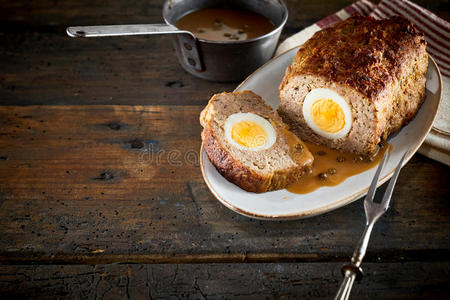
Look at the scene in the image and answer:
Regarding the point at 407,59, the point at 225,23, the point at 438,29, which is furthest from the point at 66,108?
the point at 438,29

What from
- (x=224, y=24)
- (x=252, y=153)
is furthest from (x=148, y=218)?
(x=224, y=24)

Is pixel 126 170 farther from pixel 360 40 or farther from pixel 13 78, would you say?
pixel 360 40

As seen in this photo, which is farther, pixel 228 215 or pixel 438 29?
pixel 438 29

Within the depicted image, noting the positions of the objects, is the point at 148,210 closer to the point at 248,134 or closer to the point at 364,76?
the point at 248,134

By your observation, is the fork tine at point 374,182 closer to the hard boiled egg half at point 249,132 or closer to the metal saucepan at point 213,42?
the hard boiled egg half at point 249,132

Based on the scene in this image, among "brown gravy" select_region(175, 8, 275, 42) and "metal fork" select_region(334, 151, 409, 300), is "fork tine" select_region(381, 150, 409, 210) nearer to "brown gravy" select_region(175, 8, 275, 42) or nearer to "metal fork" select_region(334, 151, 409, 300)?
"metal fork" select_region(334, 151, 409, 300)

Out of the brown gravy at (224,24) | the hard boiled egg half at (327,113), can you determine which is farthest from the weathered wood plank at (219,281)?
the brown gravy at (224,24)
